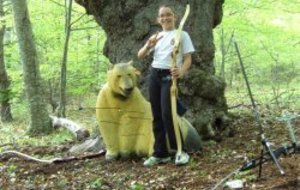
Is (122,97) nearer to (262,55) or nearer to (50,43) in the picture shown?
(50,43)

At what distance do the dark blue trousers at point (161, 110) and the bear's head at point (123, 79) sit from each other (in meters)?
0.34

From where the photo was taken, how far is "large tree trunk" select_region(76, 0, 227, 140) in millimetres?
7449

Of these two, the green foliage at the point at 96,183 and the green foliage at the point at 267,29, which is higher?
the green foliage at the point at 267,29

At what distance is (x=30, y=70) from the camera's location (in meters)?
11.5

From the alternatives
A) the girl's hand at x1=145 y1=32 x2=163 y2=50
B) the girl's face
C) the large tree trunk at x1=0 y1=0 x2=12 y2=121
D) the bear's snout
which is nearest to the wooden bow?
the girl's face

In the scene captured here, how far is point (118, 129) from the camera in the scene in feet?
22.0

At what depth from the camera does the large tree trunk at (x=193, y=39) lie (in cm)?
745

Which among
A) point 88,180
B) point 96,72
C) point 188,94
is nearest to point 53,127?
point 96,72

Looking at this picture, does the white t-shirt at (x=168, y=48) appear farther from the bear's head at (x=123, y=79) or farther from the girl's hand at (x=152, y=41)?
the bear's head at (x=123, y=79)

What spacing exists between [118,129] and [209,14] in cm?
252

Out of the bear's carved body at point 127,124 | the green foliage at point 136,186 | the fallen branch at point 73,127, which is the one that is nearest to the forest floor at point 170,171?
the green foliage at point 136,186

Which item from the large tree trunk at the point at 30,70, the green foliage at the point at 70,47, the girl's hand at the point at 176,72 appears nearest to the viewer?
the girl's hand at the point at 176,72

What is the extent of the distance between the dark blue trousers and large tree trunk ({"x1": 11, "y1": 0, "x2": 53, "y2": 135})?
6.06 meters

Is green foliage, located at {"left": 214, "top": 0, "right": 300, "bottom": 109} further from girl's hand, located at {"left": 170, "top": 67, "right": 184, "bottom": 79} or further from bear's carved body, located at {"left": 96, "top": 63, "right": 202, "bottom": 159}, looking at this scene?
girl's hand, located at {"left": 170, "top": 67, "right": 184, "bottom": 79}
